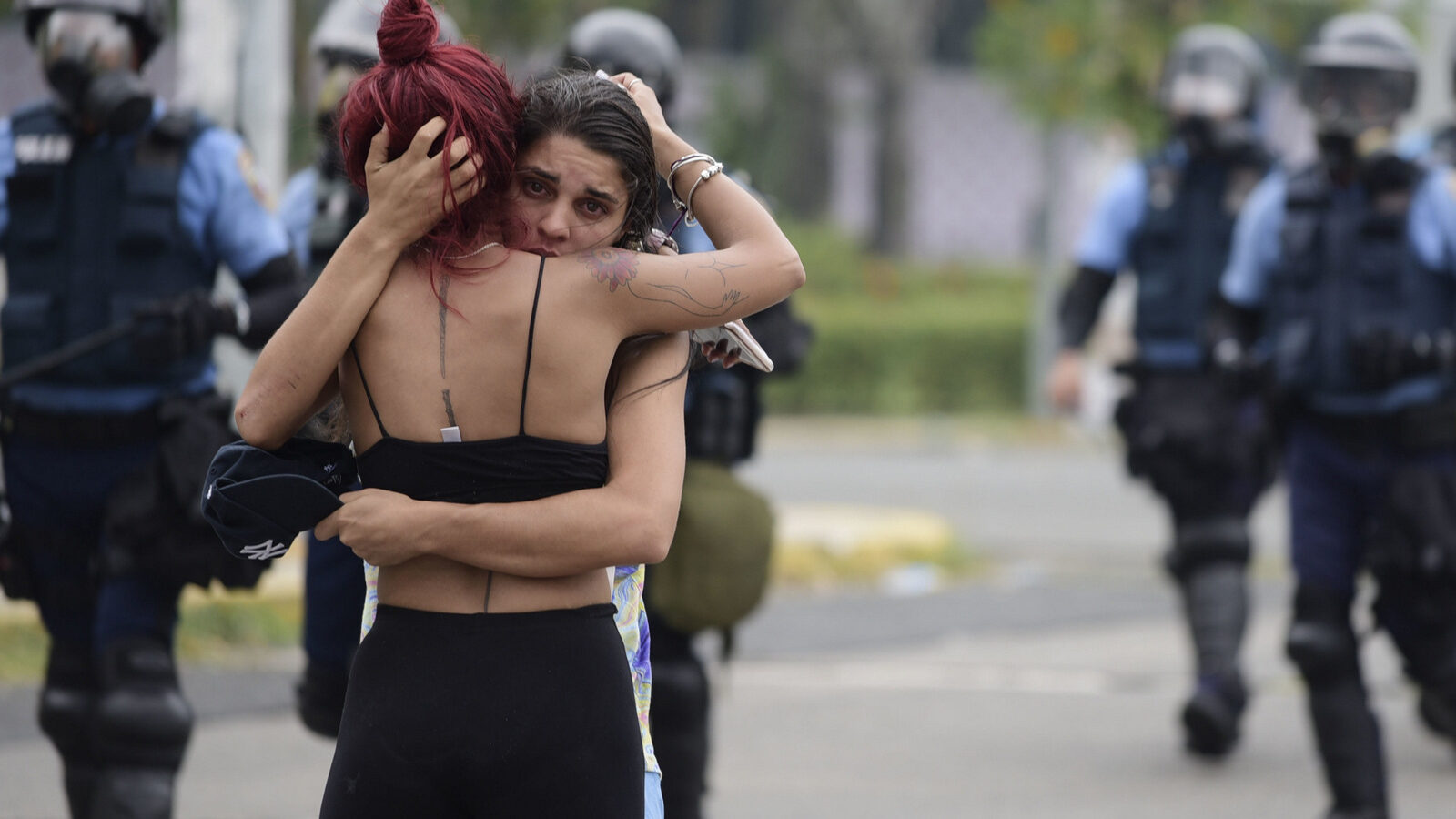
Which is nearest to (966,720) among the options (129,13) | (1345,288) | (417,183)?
(1345,288)

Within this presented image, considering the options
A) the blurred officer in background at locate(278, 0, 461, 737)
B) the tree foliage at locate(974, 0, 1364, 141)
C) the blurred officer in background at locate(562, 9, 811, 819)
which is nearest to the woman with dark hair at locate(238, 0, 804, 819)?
the blurred officer in background at locate(278, 0, 461, 737)

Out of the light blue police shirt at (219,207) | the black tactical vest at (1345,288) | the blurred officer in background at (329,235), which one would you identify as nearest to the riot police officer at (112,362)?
the light blue police shirt at (219,207)

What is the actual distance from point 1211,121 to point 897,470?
31.3 feet

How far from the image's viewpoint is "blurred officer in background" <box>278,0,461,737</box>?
427cm

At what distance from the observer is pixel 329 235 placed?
195 inches

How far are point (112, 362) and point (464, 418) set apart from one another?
1.97m

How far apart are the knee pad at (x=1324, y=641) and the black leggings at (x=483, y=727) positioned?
9.82 ft

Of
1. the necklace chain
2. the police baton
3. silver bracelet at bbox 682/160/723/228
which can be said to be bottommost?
Answer: the police baton

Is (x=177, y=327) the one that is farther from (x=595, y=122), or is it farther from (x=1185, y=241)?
(x=1185, y=241)

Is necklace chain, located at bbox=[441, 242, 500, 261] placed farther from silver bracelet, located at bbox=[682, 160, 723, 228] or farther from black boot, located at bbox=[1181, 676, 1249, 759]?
black boot, located at bbox=[1181, 676, 1249, 759]

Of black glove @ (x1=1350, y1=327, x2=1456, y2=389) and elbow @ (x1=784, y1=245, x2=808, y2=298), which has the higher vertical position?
elbow @ (x1=784, y1=245, x2=808, y2=298)

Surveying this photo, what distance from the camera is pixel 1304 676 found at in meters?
5.13

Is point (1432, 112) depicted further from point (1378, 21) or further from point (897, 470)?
point (1378, 21)

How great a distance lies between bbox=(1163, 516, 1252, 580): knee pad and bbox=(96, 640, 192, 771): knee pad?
3.48m
